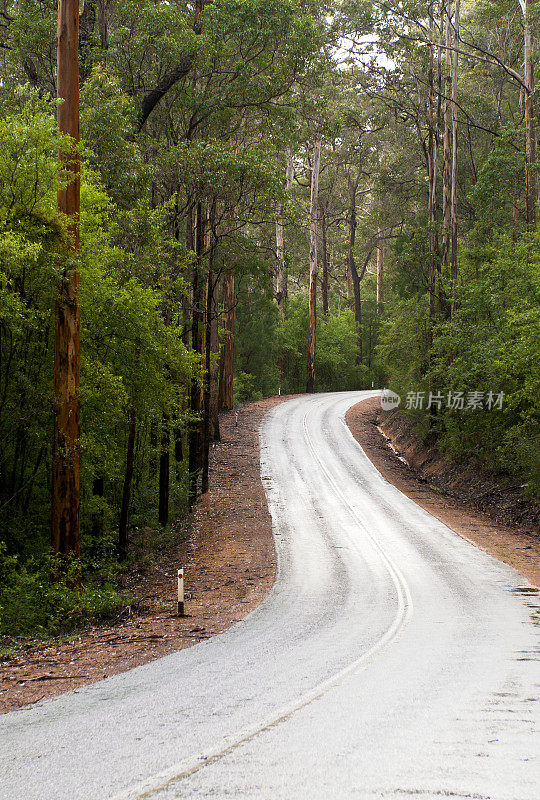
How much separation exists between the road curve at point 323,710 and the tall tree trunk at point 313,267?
34.4m

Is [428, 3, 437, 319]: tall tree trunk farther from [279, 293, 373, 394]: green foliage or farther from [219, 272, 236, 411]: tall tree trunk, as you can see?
[279, 293, 373, 394]: green foliage

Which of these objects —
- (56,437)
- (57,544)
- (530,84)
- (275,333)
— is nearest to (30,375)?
(56,437)

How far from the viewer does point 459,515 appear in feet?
66.9

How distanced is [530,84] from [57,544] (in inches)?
890

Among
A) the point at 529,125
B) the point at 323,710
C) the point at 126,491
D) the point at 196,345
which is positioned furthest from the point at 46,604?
the point at 529,125

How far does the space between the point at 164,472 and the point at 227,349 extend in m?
14.0

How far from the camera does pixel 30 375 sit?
12.7 meters

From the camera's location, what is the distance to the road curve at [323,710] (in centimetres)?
422

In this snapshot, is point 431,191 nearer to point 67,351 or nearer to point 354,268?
point 67,351

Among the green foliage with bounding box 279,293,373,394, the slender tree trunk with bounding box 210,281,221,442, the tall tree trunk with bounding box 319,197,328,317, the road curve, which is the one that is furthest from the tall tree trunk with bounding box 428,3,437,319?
the tall tree trunk with bounding box 319,197,328,317

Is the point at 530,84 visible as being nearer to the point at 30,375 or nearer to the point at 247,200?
the point at 247,200

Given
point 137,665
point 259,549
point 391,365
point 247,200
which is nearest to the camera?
point 137,665

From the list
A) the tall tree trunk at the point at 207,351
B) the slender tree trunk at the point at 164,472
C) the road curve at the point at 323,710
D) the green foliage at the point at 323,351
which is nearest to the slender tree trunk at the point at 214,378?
the tall tree trunk at the point at 207,351

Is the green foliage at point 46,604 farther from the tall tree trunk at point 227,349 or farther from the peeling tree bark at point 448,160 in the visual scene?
the peeling tree bark at point 448,160
